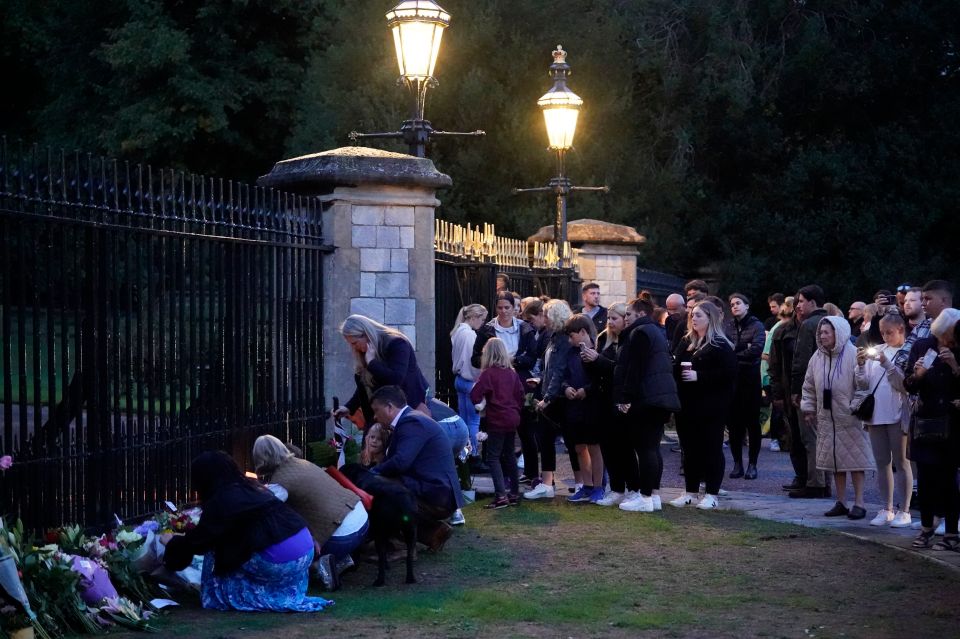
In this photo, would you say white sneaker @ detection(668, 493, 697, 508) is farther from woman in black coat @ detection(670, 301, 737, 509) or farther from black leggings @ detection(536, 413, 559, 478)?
black leggings @ detection(536, 413, 559, 478)

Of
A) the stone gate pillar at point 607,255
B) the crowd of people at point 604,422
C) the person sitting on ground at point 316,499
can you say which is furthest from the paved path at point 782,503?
the stone gate pillar at point 607,255

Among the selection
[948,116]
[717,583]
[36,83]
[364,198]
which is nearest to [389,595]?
[717,583]

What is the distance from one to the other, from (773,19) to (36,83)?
19581 mm

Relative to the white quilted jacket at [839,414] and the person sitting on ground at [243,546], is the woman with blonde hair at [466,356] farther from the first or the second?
the person sitting on ground at [243,546]

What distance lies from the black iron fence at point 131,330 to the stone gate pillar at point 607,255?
10.4 meters

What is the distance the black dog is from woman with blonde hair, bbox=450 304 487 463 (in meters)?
3.86

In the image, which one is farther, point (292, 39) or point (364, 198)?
point (292, 39)

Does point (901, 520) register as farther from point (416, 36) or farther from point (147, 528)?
point (147, 528)

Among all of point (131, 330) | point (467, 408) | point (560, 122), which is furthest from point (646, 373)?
point (560, 122)

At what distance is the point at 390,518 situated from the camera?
809 cm

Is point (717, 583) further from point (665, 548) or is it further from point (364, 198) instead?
point (364, 198)

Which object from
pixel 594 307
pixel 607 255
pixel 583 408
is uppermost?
pixel 607 255

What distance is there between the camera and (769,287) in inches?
1276

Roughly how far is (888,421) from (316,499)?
477cm
